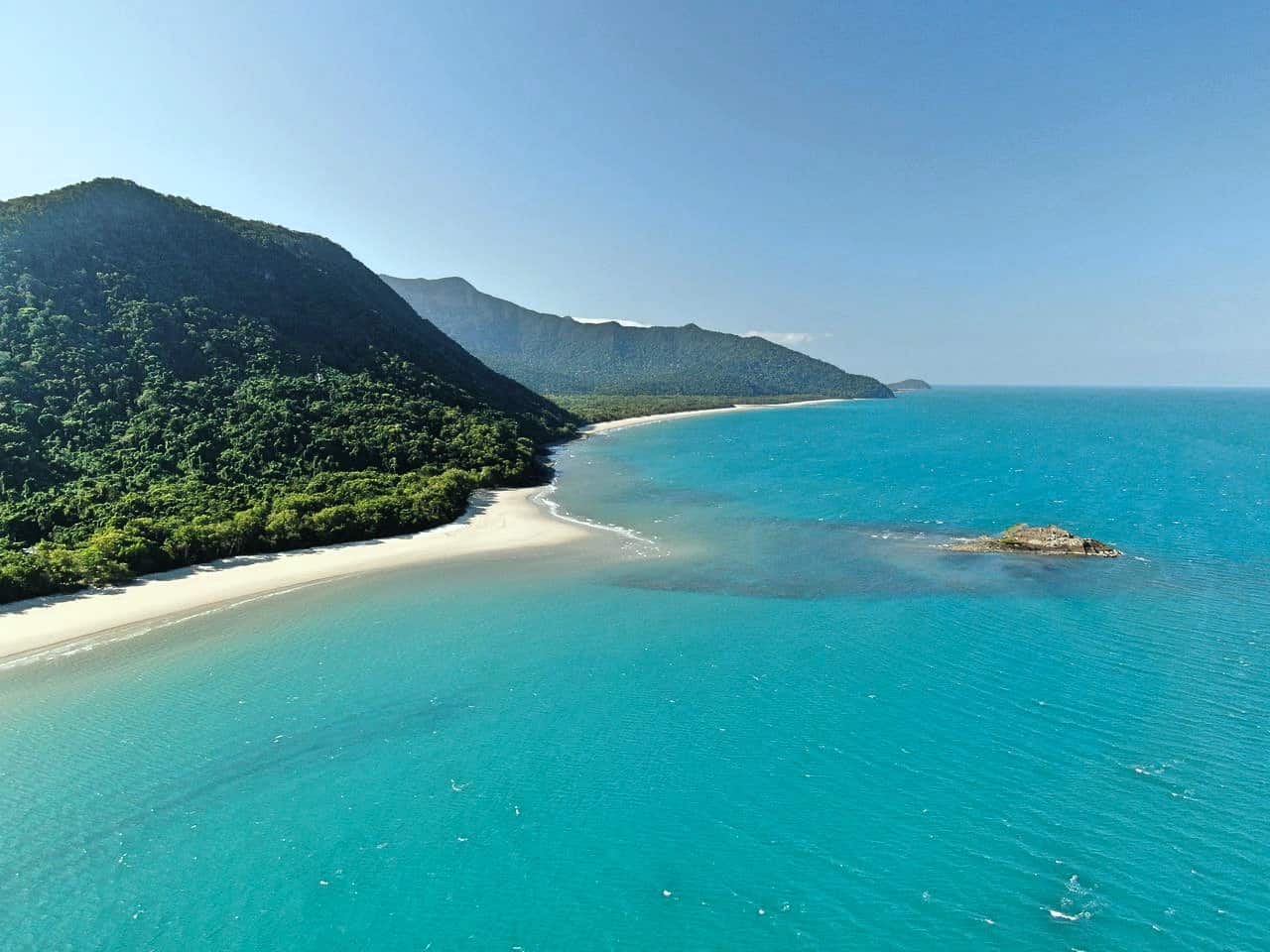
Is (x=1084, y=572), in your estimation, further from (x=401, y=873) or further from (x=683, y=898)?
(x=401, y=873)

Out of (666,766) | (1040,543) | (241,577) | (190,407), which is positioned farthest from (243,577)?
(1040,543)

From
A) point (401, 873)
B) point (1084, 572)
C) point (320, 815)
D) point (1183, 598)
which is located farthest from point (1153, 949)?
point (1084, 572)

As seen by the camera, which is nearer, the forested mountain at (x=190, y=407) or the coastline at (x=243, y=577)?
the coastline at (x=243, y=577)

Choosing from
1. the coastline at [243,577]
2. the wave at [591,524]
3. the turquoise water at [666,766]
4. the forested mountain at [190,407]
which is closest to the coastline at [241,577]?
the coastline at [243,577]

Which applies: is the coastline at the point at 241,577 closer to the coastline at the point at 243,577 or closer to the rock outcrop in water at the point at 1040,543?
the coastline at the point at 243,577

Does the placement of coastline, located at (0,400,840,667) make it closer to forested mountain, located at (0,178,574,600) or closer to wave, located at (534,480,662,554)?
wave, located at (534,480,662,554)

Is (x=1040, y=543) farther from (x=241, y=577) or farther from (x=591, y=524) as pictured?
(x=241, y=577)
